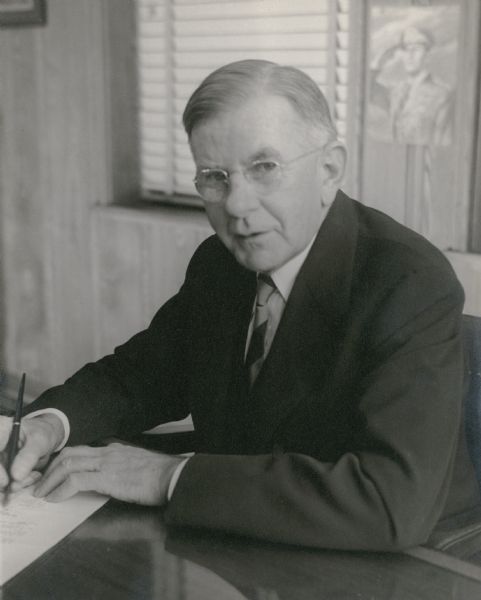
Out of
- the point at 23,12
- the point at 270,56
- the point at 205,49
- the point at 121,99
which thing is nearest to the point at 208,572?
the point at 270,56

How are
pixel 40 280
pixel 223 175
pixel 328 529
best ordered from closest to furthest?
1. pixel 328 529
2. pixel 223 175
3. pixel 40 280

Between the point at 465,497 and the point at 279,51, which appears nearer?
the point at 465,497

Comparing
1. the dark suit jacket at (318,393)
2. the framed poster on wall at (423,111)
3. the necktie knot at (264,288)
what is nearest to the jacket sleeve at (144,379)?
the dark suit jacket at (318,393)

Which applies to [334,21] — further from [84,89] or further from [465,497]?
[84,89]

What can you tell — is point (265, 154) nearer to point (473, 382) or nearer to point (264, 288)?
point (264, 288)

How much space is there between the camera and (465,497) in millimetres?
1303

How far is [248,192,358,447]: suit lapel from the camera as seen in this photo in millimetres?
1278

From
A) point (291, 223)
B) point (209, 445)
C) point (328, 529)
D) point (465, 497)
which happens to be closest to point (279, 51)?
point (291, 223)

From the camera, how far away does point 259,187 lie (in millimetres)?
1254

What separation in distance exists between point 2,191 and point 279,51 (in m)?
1.79

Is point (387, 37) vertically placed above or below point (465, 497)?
above

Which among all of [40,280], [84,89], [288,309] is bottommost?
A: [40,280]

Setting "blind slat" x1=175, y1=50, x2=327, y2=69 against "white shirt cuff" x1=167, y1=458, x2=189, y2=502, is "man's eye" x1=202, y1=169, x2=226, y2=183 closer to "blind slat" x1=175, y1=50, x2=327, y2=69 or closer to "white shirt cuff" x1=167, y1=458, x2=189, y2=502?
"white shirt cuff" x1=167, y1=458, x2=189, y2=502

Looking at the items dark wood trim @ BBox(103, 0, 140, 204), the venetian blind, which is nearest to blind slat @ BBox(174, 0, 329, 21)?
the venetian blind
